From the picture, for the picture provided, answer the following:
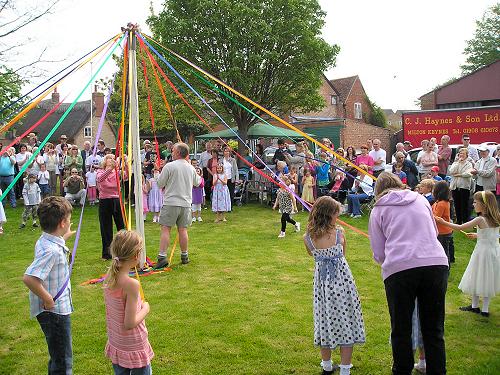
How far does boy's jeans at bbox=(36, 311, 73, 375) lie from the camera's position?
3094mm

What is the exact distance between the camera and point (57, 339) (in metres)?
3.12

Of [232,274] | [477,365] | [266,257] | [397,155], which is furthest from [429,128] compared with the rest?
[477,365]

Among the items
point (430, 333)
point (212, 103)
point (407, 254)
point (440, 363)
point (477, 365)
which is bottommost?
point (477, 365)

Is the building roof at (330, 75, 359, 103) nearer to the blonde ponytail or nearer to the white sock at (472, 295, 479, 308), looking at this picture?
the white sock at (472, 295, 479, 308)

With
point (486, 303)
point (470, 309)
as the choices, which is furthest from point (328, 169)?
point (486, 303)

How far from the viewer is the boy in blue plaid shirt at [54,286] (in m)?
3.04

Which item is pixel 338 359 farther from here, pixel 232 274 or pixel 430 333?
pixel 232 274

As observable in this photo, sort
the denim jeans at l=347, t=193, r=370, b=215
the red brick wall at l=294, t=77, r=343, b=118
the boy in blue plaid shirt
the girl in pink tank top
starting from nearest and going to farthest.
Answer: the girl in pink tank top
the boy in blue plaid shirt
the denim jeans at l=347, t=193, r=370, b=215
the red brick wall at l=294, t=77, r=343, b=118

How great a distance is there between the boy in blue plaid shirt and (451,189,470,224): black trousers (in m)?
8.51

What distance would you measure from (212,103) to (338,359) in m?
15.4

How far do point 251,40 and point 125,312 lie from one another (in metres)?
15.1

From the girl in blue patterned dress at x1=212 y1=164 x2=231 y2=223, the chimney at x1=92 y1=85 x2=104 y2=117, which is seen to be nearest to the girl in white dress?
the girl in blue patterned dress at x1=212 y1=164 x2=231 y2=223

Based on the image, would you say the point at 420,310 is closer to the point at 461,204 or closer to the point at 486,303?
the point at 486,303

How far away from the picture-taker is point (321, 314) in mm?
3652
